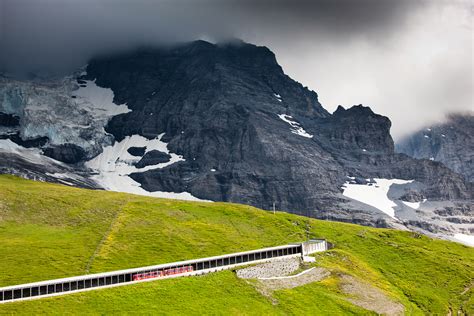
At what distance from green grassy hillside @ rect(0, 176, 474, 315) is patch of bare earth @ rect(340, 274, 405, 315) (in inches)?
61.0

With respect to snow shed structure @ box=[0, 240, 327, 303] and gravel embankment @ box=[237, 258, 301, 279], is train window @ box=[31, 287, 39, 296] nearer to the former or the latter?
snow shed structure @ box=[0, 240, 327, 303]

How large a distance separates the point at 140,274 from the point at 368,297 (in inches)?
1720

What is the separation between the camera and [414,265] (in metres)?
164

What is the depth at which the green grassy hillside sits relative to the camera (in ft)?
376

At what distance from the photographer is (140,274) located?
121m

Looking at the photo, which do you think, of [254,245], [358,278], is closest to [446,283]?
[358,278]

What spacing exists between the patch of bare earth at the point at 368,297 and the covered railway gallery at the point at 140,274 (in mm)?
15371

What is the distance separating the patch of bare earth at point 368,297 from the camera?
12825 cm

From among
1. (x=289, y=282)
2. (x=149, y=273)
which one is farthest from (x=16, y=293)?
(x=289, y=282)

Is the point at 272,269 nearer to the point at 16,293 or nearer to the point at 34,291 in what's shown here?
the point at 34,291

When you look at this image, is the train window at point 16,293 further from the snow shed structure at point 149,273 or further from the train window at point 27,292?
the train window at point 27,292

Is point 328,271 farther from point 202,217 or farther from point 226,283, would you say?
point 202,217

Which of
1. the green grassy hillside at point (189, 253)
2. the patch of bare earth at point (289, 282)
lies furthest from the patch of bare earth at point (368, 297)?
the patch of bare earth at point (289, 282)

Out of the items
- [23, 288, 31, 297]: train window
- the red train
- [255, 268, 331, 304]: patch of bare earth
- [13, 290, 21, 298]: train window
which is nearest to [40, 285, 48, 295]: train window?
[23, 288, 31, 297]: train window
